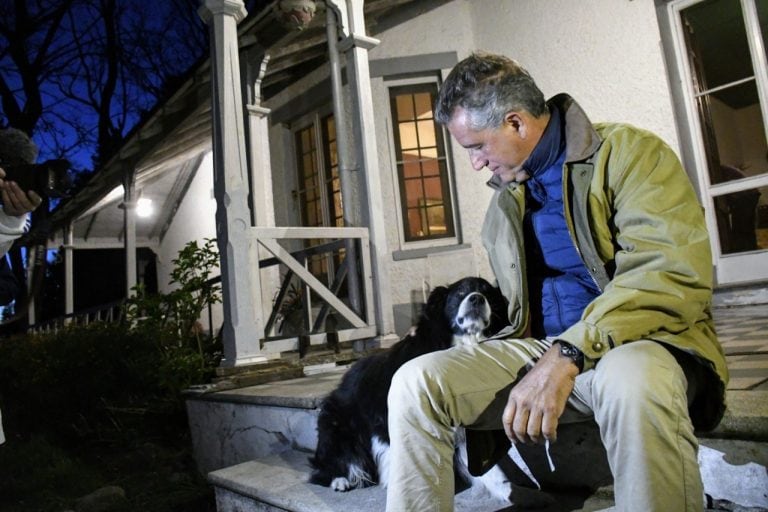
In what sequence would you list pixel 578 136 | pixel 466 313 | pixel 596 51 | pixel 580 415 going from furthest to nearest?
pixel 596 51, pixel 466 313, pixel 578 136, pixel 580 415

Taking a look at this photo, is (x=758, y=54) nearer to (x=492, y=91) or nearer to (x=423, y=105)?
(x=423, y=105)

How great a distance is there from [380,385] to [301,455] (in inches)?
38.9

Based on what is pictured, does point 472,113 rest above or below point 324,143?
below

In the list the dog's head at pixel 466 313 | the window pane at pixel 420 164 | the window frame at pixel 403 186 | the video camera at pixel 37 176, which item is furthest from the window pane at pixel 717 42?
the video camera at pixel 37 176

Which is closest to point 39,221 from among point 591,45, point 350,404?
point 350,404

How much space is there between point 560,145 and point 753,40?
395 centimetres

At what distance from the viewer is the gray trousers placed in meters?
1.15

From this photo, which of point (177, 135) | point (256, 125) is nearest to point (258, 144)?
point (256, 125)

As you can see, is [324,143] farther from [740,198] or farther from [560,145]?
[560,145]

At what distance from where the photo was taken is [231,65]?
4285mm

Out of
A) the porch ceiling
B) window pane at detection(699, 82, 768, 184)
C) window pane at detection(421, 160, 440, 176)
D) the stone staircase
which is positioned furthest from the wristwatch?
window pane at detection(421, 160, 440, 176)

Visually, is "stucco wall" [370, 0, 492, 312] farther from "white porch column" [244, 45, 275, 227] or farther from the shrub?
the shrub

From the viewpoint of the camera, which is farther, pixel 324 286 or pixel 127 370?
pixel 127 370

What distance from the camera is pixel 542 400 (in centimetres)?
130
